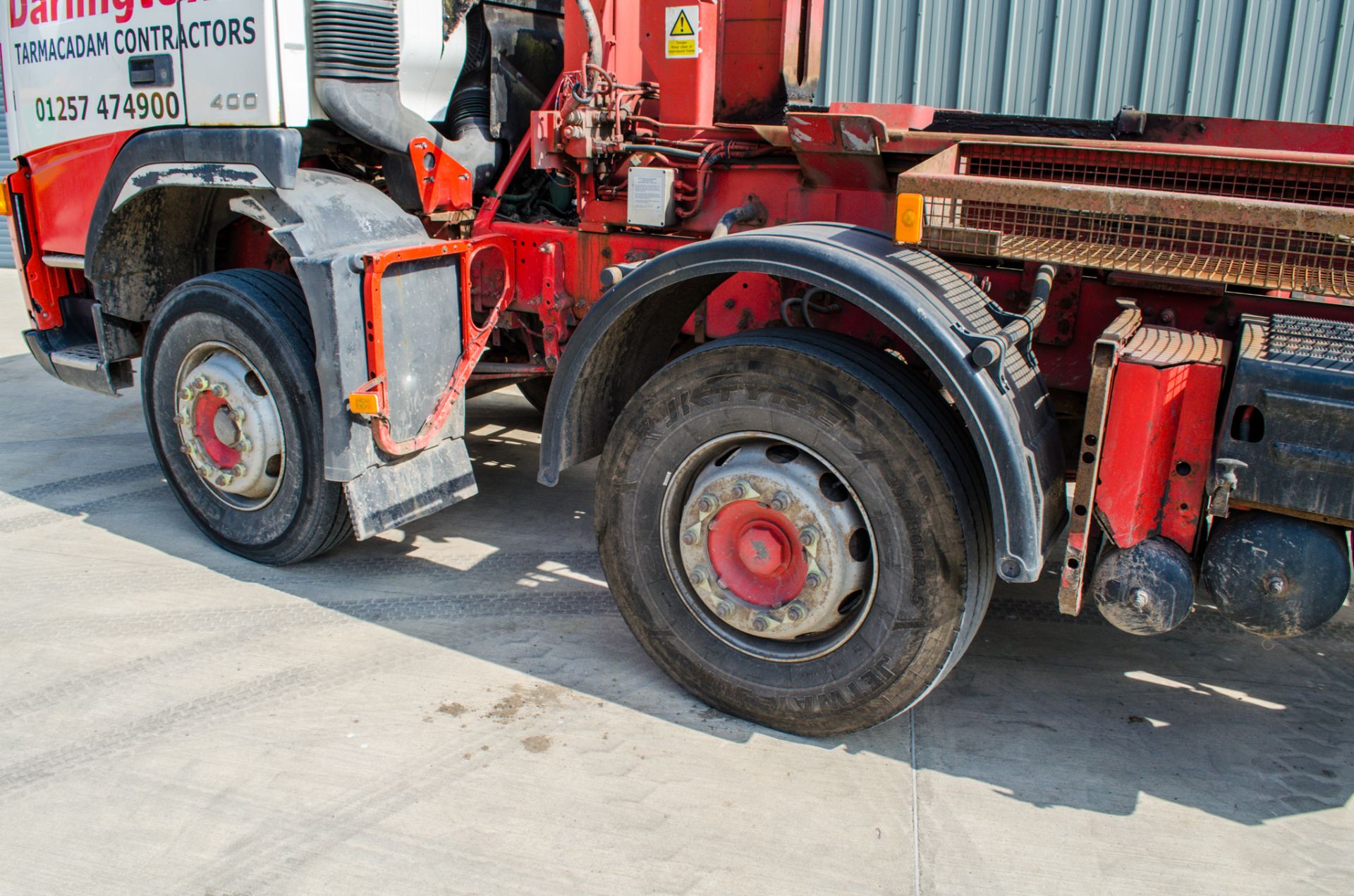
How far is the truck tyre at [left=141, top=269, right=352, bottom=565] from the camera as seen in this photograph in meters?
3.81

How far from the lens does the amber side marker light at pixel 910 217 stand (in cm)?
266

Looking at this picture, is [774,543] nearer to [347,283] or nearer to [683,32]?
[347,283]

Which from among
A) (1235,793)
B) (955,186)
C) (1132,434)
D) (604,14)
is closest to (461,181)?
(604,14)

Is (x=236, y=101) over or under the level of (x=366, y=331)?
over

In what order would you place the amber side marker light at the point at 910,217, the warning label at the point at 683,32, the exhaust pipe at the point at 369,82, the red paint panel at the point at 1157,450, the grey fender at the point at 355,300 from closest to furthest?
the red paint panel at the point at 1157,450 < the amber side marker light at the point at 910,217 < the grey fender at the point at 355,300 < the exhaust pipe at the point at 369,82 < the warning label at the point at 683,32

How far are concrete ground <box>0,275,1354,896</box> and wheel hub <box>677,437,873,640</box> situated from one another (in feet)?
1.28

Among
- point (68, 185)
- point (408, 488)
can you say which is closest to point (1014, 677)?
point (408, 488)

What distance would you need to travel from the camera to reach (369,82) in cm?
375

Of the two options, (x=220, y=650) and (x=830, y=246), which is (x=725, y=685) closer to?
(x=830, y=246)

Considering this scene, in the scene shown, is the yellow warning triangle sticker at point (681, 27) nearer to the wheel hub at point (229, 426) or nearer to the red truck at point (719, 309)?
the red truck at point (719, 309)

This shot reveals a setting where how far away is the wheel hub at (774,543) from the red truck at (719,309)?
0.03 feet

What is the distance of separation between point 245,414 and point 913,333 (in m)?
2.64

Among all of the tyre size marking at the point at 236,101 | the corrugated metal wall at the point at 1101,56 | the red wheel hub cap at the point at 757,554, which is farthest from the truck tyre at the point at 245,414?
the corrugated metal wall at the point at 1101,56

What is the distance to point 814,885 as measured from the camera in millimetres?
2414
